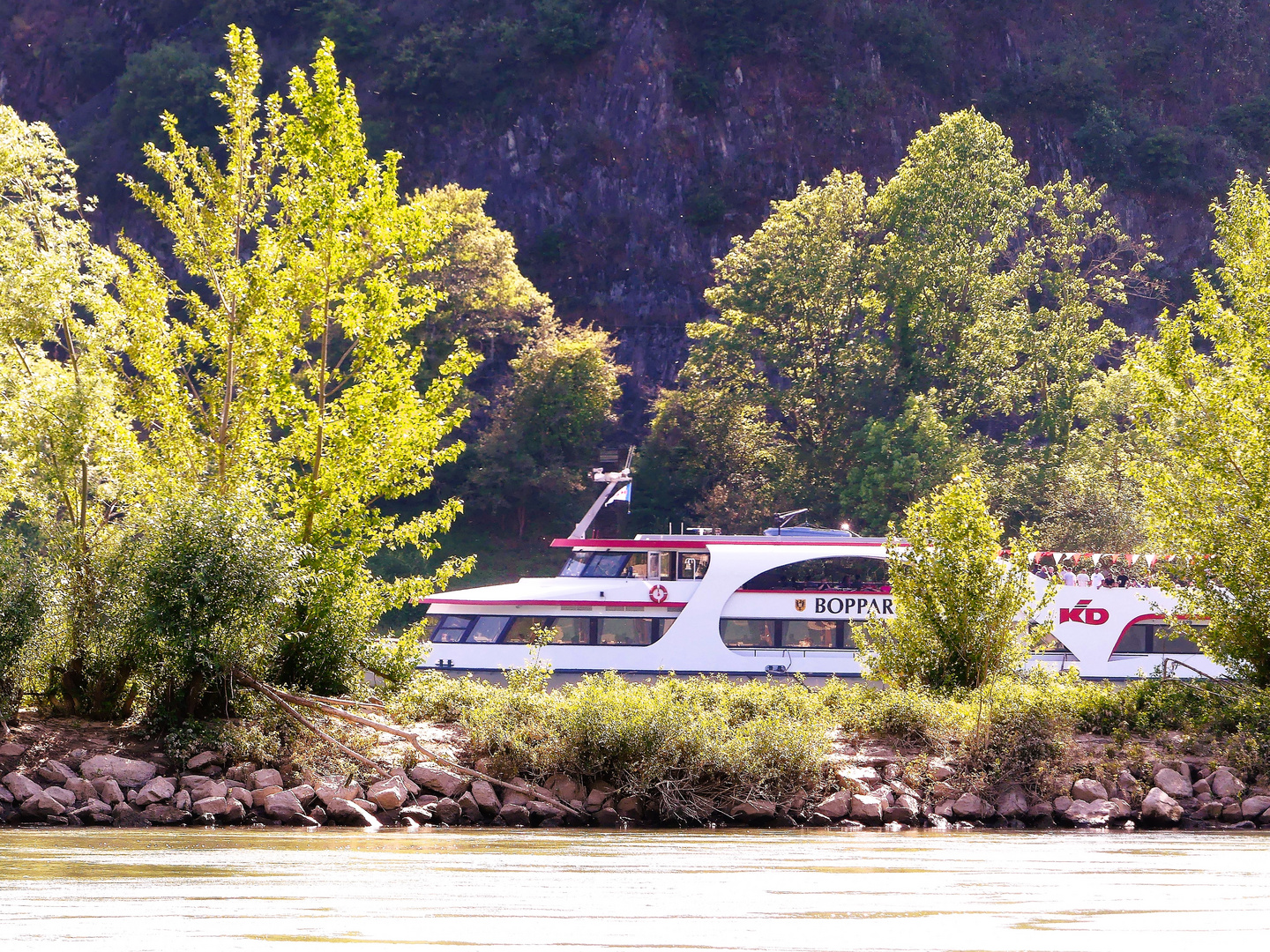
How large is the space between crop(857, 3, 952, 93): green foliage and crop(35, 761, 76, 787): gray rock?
59752mm

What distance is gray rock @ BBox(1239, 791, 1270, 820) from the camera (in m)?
16.8

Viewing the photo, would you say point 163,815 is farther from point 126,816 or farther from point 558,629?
point 558,629

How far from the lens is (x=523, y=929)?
727 centimetres

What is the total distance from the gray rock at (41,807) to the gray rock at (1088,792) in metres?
11.9

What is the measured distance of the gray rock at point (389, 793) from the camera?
15906mm

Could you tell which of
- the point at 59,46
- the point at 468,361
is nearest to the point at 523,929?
the point at 468,361

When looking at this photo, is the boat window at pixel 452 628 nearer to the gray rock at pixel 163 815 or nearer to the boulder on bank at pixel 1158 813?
the gray rock at pixel 163 815

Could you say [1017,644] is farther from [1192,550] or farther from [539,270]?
[539,270]

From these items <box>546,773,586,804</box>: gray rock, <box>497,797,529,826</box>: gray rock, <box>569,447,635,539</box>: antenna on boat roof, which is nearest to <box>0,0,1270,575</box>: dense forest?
<box>569,447,635,539</box>: antenna on boat roof

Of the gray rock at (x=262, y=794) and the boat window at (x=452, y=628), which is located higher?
the boat window at (x=452, y=628)

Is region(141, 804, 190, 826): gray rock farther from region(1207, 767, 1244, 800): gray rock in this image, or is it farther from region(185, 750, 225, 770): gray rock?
region(1207, 767, 1244, 800): gray rock

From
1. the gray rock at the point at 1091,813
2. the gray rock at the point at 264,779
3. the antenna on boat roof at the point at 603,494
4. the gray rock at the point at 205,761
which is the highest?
the antenna on boat roof at the point at 603,494

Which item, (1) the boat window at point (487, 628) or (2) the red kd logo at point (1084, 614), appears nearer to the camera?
(1) the boat window at point (487, 628)

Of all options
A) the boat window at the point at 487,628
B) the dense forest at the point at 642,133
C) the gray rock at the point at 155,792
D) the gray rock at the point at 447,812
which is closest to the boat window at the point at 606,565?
the boat window at the point at 487,628
